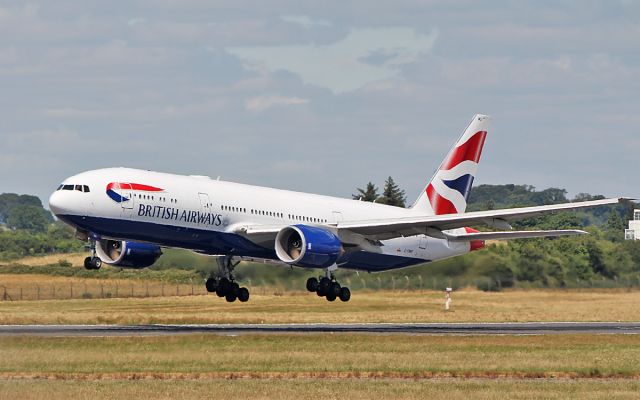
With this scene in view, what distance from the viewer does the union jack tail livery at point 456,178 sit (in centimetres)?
6781

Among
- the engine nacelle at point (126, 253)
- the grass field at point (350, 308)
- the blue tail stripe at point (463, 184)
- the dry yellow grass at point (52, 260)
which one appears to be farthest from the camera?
the dry yellow grass at point (52, 260)

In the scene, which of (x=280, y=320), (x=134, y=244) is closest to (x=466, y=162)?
(x=280, y=320)

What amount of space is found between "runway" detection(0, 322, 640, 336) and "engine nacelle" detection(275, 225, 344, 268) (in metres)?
3.01

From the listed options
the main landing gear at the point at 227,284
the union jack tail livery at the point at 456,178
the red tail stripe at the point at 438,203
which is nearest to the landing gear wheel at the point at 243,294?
the main landing gear at the point at 227,284

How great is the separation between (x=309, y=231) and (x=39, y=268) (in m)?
39.3

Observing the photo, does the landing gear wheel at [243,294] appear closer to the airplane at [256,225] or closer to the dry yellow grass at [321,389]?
the airplane at [256,225]

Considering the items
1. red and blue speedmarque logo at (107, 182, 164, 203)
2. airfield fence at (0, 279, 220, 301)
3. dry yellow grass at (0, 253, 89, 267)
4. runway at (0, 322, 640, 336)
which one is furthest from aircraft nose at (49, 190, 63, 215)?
dry yellow grass at (0, 253, 89, 267)

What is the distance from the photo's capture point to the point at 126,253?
→ 2384 inches

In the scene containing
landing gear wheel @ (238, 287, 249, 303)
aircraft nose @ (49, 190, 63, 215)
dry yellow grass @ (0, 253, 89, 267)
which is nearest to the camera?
aircraft nose @ (49, 190, 63, 215)

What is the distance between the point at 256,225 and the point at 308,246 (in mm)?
3611

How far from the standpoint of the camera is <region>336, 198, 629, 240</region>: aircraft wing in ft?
183

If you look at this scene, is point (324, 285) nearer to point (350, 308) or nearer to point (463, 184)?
point (350, 308)

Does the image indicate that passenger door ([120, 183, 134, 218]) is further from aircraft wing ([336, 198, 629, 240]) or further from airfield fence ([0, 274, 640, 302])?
airfield fence ([0, 274, 640, 302])

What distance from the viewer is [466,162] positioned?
6881 centimetres
